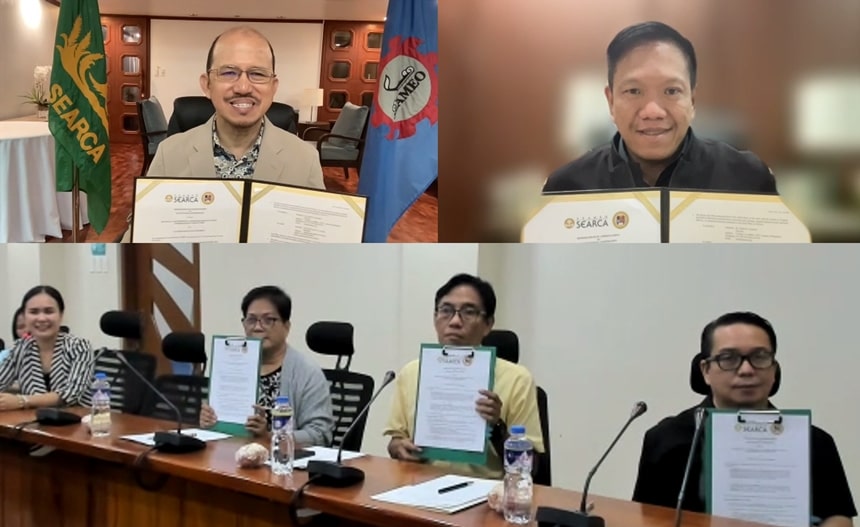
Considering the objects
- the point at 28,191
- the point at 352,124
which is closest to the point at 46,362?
the point at 28,191

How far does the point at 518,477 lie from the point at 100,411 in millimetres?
1509

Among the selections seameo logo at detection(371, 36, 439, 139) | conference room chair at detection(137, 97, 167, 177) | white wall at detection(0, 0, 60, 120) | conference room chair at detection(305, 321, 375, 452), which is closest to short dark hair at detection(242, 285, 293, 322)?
conference room chair at detection(305, 321, 375, 452)

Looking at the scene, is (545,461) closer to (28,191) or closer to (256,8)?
(28,191)

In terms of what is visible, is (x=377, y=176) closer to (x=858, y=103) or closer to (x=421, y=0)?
(x=421, y=0)

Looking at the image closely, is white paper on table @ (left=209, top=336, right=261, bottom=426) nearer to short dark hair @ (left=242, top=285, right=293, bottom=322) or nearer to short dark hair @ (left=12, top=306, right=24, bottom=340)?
short dark hair @ (left=242, top=285, right=293, bottom=322)

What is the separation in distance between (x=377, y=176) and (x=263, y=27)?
6.78 metres

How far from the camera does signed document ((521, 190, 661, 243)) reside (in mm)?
2150

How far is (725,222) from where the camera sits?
7.00 ft

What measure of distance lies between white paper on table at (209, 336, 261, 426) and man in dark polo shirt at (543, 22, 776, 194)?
4.71 ft

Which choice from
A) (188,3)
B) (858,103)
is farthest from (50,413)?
(188,3)

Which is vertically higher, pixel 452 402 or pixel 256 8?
pixel 256 8

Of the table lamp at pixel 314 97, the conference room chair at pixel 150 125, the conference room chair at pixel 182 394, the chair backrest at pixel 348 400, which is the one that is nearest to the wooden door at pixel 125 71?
the table lamp at pixel 314 97

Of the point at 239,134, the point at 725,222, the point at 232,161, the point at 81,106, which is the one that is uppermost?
the point at 81,106

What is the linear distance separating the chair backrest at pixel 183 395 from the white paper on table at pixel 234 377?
52 millimetres
